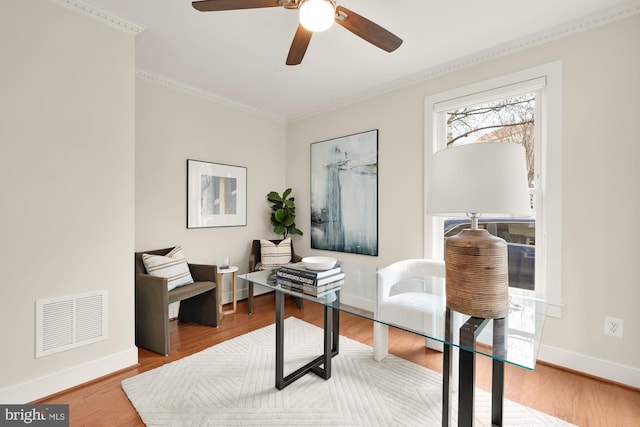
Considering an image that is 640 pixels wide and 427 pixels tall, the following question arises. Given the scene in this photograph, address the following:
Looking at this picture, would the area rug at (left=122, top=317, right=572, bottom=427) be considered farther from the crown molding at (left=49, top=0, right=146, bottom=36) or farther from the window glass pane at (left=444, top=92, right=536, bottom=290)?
the crown molding at (left=49, top=0, right=146, bottom=36)

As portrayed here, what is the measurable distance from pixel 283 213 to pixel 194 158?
1334 mm

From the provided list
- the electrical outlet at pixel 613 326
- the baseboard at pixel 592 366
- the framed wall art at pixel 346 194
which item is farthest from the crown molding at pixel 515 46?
the baseboard at pixel 592 366

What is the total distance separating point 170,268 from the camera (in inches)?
111

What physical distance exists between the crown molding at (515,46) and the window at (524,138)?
0.21 metres

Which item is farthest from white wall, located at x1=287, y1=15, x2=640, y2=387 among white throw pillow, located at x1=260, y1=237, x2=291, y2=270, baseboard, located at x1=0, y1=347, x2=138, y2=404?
baseboard, located at x1=0, y1=347, x2=138, y2=404

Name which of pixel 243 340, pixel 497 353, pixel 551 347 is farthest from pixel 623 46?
pixel 243 340

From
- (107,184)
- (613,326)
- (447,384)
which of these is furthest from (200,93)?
(613,326)

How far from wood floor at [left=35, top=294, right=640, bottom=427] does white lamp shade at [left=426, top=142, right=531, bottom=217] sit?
1.47 m

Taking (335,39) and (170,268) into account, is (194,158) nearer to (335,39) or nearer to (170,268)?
(170,268)

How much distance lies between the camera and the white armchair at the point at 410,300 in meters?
1.39

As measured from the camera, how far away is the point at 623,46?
201 cm

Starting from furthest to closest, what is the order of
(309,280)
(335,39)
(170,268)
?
(170,268), (335,39), (309,280)

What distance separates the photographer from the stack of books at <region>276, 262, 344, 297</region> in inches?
70.2

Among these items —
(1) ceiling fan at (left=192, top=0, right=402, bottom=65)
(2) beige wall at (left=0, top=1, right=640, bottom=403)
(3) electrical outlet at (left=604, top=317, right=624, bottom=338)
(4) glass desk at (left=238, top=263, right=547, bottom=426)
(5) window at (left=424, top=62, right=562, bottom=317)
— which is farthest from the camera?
(5) window at (left=424, top=62, right=562, bottom=317)
